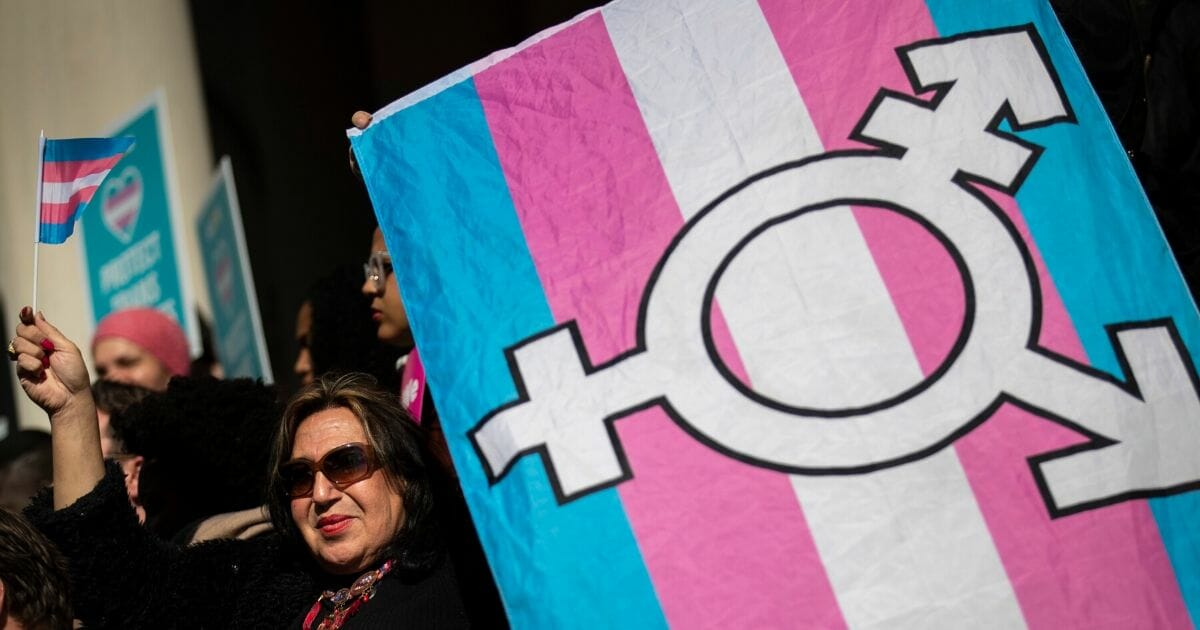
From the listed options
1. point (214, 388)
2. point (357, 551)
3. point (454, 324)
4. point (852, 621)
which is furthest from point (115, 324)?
point (852, 621)

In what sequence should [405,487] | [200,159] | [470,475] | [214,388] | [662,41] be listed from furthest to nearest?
[200,159] → [214,388] → [405,487] → [662,41] → [470,475]

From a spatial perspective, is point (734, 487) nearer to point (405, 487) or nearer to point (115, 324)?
point (405, 487)

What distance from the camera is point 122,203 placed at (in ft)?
18.6

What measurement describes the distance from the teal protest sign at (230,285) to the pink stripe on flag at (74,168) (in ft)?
5.01

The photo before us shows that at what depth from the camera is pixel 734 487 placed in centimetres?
226

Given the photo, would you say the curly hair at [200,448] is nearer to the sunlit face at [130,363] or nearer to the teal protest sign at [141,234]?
the sunlit face at [130,363]

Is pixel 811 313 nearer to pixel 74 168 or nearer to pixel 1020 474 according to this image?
pixel 1020 474

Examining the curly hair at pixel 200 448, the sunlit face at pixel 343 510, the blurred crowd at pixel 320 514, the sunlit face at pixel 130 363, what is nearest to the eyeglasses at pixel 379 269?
the blurred crowd at pixel 320 514

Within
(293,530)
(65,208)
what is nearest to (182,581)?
(293,530)

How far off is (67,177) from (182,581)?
0.87 metres

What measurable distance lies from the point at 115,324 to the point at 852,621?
3.34 meters

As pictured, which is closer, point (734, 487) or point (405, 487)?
point (734, 487)

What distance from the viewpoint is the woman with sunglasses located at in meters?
2.73

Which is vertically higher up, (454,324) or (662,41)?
(662,41)
